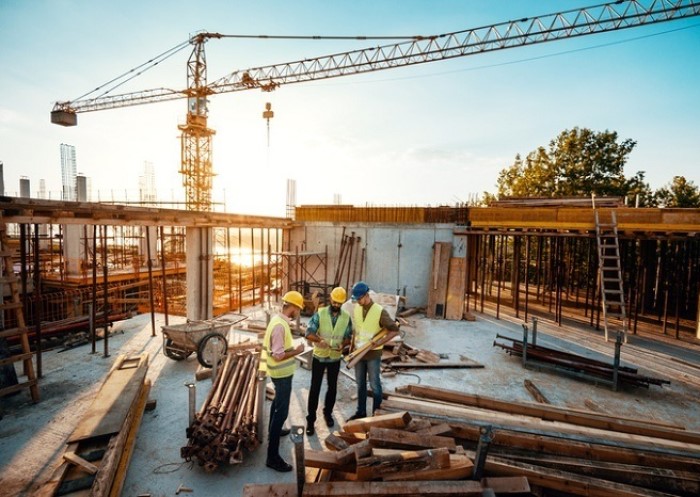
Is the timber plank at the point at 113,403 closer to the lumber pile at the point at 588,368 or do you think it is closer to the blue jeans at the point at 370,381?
the blue jeans at the point at 370,381

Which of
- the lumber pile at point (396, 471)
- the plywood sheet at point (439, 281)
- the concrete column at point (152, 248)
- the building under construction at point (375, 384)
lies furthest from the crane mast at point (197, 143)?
the lumber pile at point (396, 471)

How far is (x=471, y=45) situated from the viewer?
23.7 m

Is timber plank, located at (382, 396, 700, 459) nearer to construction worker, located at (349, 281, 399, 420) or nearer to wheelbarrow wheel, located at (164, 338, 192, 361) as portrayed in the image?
construction worker, located at (349, 281, 399, 420)

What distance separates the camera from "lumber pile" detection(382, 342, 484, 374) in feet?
26.3

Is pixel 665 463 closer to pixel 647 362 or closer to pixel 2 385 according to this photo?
pixel 647 362

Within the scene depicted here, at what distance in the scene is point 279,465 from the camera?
4301mm

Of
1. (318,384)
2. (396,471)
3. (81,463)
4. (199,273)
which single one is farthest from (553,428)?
(199,273)

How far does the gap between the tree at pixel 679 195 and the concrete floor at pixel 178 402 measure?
16877 millimetres

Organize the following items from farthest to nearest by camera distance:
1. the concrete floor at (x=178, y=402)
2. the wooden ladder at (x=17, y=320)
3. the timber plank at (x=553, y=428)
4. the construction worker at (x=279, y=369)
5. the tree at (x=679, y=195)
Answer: the tree at (x=679, y=195), the wooden ladder at (x=17, y=320), the concrete floor at (x=178, y=402), the construction worker at (x=279, y=369), the timber plank at (x=553, y=428)

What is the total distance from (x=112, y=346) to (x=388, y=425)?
843 cm

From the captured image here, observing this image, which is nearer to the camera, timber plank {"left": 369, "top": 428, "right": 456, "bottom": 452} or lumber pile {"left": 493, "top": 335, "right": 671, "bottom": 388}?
timber plank {"left": 369, "top": 428, "right": 456, "bottom": 452}

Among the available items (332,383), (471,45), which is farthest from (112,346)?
(471,45)

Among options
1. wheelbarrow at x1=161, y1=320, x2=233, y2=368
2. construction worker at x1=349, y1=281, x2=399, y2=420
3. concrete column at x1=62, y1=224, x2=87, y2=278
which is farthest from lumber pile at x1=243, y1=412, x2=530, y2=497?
concrete column at x1=62, y1=224, x2=87, y2=278

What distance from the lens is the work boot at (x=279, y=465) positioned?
169 inches
